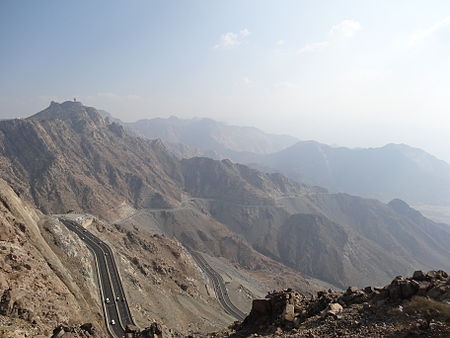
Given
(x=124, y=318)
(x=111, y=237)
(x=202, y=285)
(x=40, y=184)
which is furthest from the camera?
(x=40, y=184)

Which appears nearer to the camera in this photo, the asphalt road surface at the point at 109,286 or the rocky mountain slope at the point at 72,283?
the rocky mountain slope at the point at 72,283

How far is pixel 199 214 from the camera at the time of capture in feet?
648

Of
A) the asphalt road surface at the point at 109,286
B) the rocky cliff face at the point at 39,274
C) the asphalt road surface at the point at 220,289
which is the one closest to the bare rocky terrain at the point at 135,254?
the rocky cliff face at the point at 39,274

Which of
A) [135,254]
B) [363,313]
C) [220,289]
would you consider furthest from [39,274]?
[220,289]

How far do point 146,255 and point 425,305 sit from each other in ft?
232

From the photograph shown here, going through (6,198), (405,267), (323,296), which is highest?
Result: (6,198)

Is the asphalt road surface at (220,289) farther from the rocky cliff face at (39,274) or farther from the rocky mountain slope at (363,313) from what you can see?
the rocky mountain slope at (363,313)

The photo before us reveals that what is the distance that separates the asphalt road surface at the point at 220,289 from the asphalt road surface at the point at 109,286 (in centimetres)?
3340

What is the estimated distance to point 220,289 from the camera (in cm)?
9425

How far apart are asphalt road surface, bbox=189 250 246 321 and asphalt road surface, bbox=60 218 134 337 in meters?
33.4

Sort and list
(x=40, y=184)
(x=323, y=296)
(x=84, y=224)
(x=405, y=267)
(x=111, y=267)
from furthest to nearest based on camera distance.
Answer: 1. (x=405, y=267)
2. (x=40, y=184)
3. (x=84, y=224)
4. (x=111, y=267)
5. (x=323, y=296)

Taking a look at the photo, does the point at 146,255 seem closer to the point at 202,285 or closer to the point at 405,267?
the point at 202,285

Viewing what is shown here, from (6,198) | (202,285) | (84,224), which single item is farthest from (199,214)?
(6,198)

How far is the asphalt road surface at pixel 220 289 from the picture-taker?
268 ft
